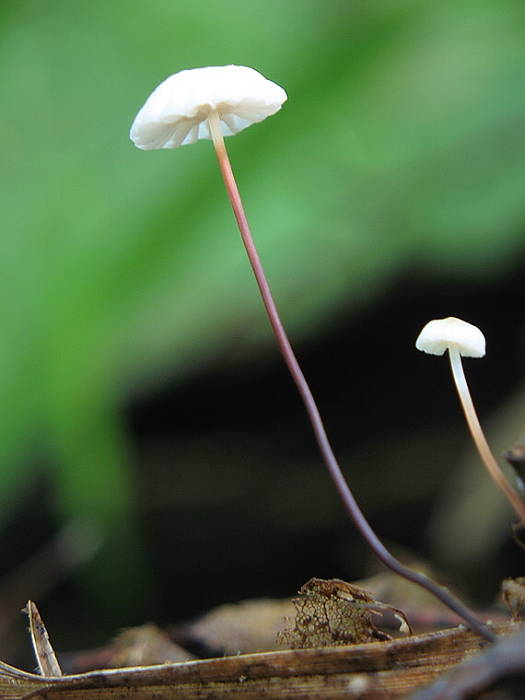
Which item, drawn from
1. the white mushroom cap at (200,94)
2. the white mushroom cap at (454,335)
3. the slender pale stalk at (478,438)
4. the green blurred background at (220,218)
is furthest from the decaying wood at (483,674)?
the green blurred background at (220,218)

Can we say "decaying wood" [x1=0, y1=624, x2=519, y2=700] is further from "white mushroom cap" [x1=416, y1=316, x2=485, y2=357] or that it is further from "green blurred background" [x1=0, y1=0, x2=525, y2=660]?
"green blurred background" [x1=0, y1=0, x2=525, y2=660]

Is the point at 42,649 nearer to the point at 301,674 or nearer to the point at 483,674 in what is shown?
the point at 301,674

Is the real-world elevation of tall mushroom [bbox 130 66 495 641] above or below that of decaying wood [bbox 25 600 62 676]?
above

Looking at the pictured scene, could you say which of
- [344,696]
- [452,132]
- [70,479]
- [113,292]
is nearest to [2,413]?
[70,479]

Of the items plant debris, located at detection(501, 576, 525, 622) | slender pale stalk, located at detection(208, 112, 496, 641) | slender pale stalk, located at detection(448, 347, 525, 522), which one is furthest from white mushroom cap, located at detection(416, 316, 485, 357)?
plant debris, located at detection(501, 576, 525, 622)

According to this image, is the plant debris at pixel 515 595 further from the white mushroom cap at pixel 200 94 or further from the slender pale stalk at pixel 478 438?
the white mushroom cap at pixel 200 94

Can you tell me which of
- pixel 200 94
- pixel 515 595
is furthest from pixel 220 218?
pixel 515 595
